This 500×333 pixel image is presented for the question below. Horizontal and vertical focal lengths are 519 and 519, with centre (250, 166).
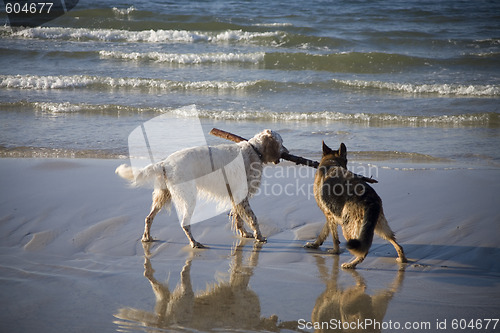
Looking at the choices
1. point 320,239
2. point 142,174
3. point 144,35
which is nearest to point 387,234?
point 320,239

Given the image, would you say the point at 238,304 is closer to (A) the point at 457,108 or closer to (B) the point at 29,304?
(B) the point at 29,304

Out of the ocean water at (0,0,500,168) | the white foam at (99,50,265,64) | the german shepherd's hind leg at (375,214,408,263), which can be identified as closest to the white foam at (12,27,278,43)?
the ocean water at (0,0,500,168)

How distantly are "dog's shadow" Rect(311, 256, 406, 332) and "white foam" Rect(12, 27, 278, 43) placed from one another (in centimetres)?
1640

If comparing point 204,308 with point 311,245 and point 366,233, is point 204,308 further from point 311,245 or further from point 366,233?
point 311,245

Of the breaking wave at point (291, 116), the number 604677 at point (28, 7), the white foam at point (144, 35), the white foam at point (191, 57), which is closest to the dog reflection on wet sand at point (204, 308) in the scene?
the breaking wave at point (291, 116)

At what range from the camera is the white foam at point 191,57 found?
689 inches

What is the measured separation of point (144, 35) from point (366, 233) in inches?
686

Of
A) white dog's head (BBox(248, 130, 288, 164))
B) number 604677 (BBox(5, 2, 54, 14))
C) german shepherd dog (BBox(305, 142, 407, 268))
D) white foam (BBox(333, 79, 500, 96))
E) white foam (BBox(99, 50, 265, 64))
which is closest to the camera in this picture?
german shepherd dog (BBox(305, 142, 407, 268))

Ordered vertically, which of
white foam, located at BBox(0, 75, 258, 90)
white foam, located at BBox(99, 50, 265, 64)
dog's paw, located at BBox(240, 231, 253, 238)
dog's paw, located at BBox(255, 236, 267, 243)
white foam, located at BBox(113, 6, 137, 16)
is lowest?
dog's paw, located at BBox(240, 231, 253, 238)

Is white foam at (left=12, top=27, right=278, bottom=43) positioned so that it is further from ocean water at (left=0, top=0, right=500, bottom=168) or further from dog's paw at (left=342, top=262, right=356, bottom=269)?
dog's paw at (left=342, top=262, right=356, bottom=269)

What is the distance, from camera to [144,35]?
811 inches

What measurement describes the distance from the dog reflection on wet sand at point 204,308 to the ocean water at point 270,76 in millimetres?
4958

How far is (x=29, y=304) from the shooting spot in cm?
445

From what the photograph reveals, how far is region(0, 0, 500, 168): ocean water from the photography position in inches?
415
